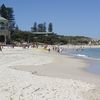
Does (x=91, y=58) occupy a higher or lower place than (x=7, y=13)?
lower

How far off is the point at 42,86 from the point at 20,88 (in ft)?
Result: 4.16

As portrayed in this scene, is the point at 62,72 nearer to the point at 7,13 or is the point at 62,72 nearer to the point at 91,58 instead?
the point at 91,58

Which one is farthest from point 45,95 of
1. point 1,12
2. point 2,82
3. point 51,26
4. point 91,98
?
point 51,26

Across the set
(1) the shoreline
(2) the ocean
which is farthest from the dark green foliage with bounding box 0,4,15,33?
(1) the shoreline

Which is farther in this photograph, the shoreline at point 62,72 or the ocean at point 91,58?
the ocean at point 91,58

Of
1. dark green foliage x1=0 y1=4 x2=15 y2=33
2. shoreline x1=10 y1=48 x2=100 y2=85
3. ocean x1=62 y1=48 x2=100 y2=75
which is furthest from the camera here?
dark green foliage x1=0 y1=4 x2=15 y2=33

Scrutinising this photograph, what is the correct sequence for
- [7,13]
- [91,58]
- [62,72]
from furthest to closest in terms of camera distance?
[7,13] → [91,58] → [62,72]

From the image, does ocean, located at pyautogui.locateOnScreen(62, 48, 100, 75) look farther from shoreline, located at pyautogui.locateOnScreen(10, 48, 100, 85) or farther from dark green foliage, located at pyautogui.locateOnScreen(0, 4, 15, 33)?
dark green foliage, located at pyautogui.locateOnScreen(0, 4, 15, 33)

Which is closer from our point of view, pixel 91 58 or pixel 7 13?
pixel 91 58

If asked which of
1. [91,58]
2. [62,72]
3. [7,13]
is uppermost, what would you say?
[7,13]

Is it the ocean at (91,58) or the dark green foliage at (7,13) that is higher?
the dark green foliage at (7,13)

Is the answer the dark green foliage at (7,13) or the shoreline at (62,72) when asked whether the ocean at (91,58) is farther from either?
the dark green foliage at (7,13)

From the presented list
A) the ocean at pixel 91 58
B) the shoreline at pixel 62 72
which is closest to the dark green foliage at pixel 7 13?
the ocean at pixel 91 58

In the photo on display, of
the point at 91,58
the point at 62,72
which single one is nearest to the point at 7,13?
the point at 91,58
